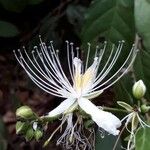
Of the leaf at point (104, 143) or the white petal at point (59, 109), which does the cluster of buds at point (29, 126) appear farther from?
the leaf at point (104, 143)

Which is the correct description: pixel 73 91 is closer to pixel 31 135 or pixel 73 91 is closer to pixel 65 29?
pixel 31 135

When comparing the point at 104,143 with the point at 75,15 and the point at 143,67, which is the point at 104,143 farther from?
the point at 75,15

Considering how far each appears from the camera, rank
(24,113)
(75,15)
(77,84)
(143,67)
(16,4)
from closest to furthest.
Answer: (24,113) → (77,84) → (143,67) → (16,4) → (75,15)

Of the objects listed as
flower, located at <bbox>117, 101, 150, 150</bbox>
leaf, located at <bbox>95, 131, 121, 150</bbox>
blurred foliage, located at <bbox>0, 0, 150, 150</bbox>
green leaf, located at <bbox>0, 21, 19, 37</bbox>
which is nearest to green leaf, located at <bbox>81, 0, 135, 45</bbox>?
blurred foliage, located at <bbox>0, 0, 150, 150</bbox>

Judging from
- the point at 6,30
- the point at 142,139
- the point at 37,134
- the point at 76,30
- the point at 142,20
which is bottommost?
the point at 142,139

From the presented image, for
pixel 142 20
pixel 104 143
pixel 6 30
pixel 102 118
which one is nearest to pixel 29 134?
pixel 102 118

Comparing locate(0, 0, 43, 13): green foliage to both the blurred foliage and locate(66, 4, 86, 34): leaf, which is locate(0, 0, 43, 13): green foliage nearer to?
the blurred foliage

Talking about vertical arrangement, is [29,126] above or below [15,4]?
below
